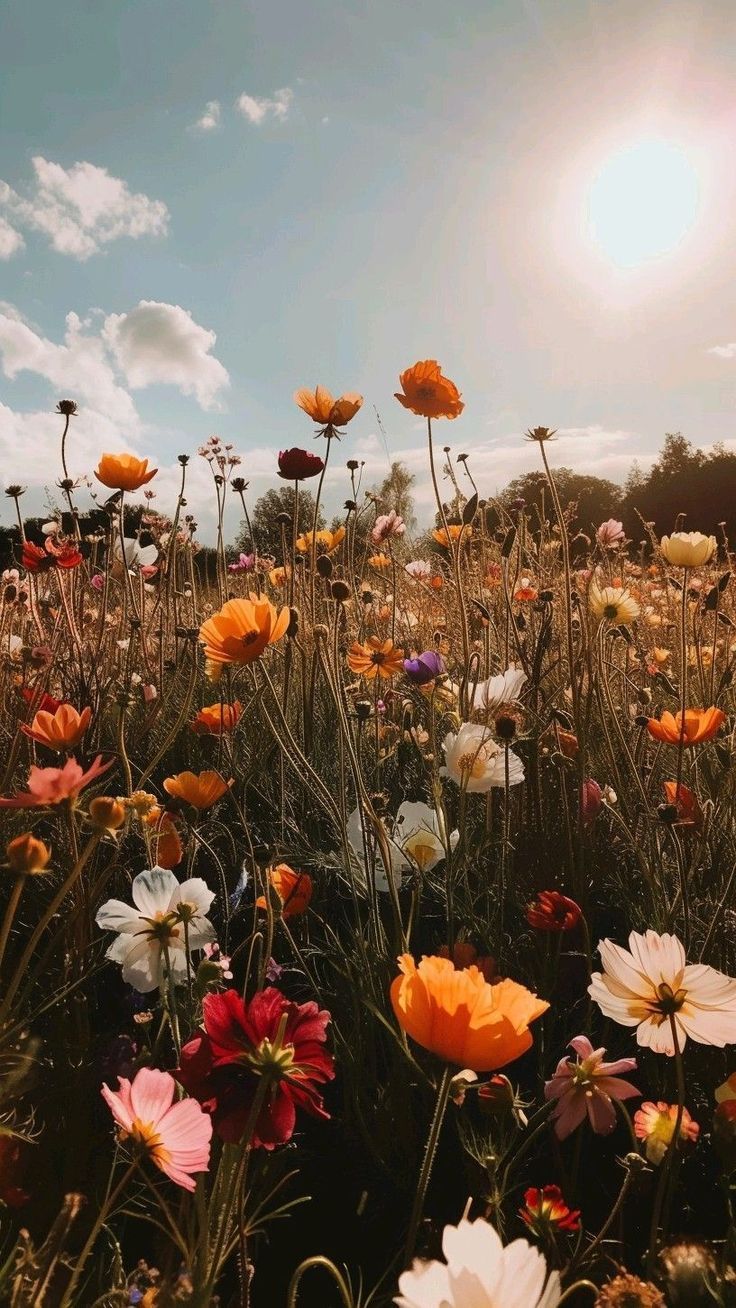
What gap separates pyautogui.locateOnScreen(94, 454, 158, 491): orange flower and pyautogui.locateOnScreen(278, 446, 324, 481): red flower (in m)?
0.39

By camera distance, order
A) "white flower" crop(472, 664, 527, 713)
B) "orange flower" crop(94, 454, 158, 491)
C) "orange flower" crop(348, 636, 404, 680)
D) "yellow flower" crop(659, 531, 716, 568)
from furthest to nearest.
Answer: "orange flower" crop(94, 454, 158, 491), "orange flower" crop(348, 636, 404, 680), "yellow flower" crop(659, 531, 716, 568), "white flower" crop(472, 664, 527, 713)

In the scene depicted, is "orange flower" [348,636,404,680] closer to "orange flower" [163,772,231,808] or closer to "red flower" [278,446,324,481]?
"red flower" [278,446,324,481]

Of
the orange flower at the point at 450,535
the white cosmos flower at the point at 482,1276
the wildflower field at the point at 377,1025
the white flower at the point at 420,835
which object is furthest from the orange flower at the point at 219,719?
the white cosmos flower at the point at 482,1276

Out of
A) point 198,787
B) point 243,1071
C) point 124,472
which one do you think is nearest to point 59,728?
point 198,787

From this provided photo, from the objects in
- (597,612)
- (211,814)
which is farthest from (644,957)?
(211,814)

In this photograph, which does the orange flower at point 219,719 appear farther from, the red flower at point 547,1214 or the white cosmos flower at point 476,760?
the red flower at point 547,1214

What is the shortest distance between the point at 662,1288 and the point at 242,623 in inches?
31.0

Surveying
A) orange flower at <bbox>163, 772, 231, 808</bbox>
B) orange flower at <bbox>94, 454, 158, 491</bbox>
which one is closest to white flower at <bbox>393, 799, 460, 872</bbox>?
orange flower at <bbox>163, 772, 231, 808</bbox>

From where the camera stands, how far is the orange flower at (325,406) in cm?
154

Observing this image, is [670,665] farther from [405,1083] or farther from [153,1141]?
[153,1141]

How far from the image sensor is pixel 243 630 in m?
1.04

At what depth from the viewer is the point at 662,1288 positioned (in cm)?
59

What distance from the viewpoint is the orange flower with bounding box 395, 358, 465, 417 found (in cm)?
142

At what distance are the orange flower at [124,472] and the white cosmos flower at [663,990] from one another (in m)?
1.43
